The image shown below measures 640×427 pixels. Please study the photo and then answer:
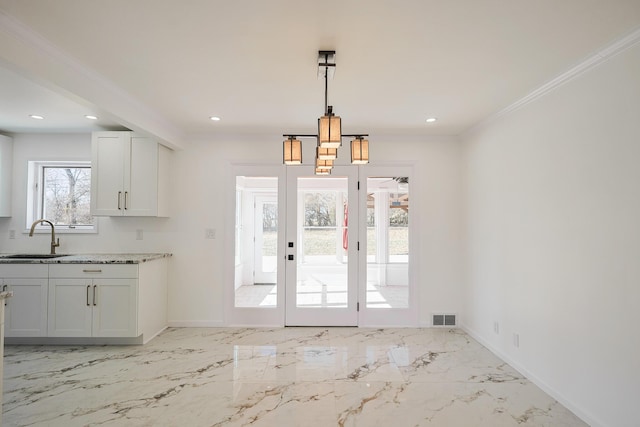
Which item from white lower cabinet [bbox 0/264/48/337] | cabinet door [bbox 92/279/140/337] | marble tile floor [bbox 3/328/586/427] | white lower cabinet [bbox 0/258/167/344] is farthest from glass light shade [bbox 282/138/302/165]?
white lower cabinet [bbox 0/264/48/337]

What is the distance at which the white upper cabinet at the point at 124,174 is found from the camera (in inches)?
149

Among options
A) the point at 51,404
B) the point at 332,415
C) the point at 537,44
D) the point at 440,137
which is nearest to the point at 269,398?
the point at 332,415

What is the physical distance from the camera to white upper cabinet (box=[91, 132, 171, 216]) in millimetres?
3779

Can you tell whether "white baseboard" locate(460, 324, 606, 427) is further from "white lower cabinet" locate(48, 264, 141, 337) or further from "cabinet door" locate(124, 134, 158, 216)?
"cabinet door" locate(124, 134, 158, 216)

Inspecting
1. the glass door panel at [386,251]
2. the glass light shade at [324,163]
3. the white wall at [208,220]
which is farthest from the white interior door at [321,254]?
the glass light shade at [324,163]

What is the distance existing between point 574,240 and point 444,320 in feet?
7.08

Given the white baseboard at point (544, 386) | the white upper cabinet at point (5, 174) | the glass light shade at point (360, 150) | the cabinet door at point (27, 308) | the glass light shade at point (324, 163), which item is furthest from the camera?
the white upper cabinet at point (5, 174)

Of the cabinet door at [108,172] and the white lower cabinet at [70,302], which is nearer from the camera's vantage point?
the white lower cabinet at [70,302]

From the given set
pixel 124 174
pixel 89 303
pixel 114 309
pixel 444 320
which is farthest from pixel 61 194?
pixel 444 320

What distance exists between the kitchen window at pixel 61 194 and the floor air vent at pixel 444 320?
4693 millimetres

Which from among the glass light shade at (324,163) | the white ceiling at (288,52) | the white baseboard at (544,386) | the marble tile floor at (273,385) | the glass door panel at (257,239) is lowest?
the marble tile floor at (273,385)

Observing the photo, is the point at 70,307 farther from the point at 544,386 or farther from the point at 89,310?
the point at 544,386

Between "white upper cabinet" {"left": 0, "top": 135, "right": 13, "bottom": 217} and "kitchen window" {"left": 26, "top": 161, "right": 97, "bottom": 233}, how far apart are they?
0.74 feet

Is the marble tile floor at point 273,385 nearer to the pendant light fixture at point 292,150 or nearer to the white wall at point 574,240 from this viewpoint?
the white wall at point 574,240
